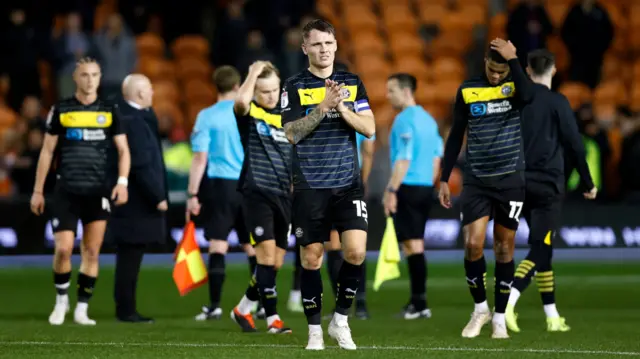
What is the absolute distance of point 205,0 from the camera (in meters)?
23.1

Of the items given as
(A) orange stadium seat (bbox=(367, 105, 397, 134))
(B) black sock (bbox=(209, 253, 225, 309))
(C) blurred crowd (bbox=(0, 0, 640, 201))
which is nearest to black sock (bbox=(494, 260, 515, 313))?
(B) black sock (bbox=(209, 253, 225, 309))

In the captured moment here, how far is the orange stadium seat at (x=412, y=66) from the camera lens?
71.4 ft

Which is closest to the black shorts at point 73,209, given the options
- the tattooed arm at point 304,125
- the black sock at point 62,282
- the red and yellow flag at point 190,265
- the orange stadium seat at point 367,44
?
the black sock at point 62,282

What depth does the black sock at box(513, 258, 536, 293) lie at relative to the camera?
431 inches

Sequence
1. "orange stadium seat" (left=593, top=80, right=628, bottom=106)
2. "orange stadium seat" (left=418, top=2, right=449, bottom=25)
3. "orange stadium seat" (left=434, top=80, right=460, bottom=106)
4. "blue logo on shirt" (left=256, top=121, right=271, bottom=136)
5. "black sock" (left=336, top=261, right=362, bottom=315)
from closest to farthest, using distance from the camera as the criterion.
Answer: "black sock" (left=336, top=261, right=362, bottom=315)
"blue logo on shirt" (left=256, top=121, right=271, bottom=136)
"orange stadium seat" (left=434, top=80, right=460, bottom=106)
"orange stadium seat" (left=593, top=80, right=628, bottom=106)
"orange stadium seat" (left=418, top=2, right=449, bottom=25)

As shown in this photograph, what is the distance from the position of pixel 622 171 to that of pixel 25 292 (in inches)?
358

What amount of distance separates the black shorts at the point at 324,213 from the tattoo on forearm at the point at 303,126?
0.42 metres

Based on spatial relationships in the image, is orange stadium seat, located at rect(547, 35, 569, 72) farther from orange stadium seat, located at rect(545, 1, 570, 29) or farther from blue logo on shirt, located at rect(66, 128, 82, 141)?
blue logo on shirt, located at rect(66, 128, 82, 141)

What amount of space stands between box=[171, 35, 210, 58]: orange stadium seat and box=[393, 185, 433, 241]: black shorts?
419 inches

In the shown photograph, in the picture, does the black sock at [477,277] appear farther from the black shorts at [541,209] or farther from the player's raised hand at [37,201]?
the player's raised hand at [37,201]

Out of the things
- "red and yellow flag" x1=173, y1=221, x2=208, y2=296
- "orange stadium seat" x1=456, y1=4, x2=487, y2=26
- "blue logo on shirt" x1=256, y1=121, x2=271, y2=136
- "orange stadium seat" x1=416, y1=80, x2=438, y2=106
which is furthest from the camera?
"orange stadium seat" x1=456, y1=4, x2=487, y2=26

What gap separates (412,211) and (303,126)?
408cm

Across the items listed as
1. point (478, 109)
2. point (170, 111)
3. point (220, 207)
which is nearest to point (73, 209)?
point (220, 207)

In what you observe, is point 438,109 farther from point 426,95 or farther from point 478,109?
point 478,109
